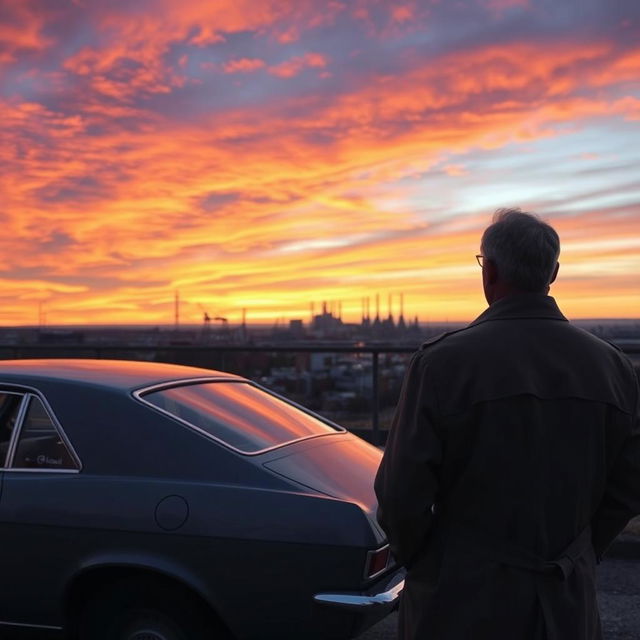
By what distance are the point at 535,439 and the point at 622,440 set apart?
1.12ft

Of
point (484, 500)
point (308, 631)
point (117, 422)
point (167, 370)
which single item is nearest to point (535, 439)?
point (484, 500)

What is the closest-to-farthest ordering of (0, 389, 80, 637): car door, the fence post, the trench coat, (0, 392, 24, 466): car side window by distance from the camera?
the trench coat, (0, 389, 80, 637): car door, (0, 392, 24, 466): car side window, the fence post

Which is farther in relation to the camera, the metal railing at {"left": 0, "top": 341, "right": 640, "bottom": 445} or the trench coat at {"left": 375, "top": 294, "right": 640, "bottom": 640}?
the metal railing at {"left": 0, "top": 341, "right": 640, "bottom": 445}

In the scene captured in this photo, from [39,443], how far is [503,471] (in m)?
2.63

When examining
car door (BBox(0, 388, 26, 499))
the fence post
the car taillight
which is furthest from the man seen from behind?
the fence post

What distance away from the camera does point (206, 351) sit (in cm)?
1034

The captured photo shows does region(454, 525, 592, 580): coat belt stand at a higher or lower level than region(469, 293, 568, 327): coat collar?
lower

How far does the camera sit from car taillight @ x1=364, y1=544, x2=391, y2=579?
135 inches

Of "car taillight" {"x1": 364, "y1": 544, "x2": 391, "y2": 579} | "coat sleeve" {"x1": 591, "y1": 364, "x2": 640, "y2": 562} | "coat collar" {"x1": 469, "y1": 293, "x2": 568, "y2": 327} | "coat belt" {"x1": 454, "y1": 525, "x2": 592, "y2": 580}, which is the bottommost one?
"car taillight" {"x1": 364, "y1": 544, "x2": 391, "y2": 579}

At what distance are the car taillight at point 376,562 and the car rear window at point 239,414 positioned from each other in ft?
2.54

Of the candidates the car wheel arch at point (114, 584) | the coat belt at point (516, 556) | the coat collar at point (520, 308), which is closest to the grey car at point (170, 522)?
the car wheel arch at point (114, 584)

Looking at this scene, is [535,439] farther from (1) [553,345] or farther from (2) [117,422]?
(2) [117,422]

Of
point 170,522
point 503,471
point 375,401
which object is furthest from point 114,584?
point 375,401

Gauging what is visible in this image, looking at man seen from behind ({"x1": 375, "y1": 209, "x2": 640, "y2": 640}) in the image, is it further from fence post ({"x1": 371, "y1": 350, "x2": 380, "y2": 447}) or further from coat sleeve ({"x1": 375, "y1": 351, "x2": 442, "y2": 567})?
fence post ({"x1": 371, "y1": 350, "x2": 380, "y2": 447})
